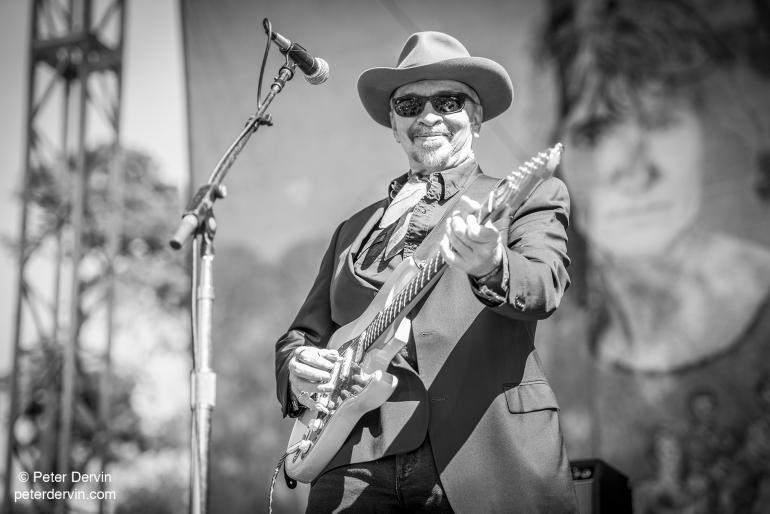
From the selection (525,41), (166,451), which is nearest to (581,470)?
(525,41)

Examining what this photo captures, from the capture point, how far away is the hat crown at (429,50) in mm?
2766

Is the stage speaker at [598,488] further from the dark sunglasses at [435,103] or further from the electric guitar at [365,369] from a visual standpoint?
the dark sunglasses at [435,103]

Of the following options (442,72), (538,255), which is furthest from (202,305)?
(442,72)

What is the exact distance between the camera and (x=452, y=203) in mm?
2604

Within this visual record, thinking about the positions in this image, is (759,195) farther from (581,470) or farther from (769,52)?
(581,470)

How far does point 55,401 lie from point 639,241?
4.88 meters

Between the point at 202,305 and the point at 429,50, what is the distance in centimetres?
109

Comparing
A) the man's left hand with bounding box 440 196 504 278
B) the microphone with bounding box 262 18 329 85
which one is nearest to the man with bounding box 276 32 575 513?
the man's left hand with bounding box 440 196 504 278

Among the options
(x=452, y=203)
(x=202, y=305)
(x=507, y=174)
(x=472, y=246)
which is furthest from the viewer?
(x=507, y=174)

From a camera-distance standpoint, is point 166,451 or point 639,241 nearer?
point 639,241

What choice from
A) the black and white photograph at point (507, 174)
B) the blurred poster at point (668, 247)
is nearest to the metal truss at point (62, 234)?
the black and white photograph at point (507, 174)

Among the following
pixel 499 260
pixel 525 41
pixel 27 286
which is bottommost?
pixel 499 260

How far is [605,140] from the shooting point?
24.2ft

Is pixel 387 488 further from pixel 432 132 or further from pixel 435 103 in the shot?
pixel 435 103
